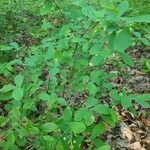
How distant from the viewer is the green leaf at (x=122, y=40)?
5.45ft

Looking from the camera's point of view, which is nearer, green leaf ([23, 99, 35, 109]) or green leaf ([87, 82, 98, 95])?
green leaf ([87, 82, 98, 95])

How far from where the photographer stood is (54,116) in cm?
273

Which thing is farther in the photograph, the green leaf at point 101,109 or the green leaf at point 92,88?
the green leaf at point 92,88

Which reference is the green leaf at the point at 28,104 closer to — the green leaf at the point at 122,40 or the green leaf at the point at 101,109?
the green leaf at the point at 101,109

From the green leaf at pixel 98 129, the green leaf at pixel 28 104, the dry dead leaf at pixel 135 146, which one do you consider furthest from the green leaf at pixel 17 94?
the dry dead leaf at pixel 135 146

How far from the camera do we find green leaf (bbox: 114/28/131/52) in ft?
5.45

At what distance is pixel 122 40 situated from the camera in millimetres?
1668

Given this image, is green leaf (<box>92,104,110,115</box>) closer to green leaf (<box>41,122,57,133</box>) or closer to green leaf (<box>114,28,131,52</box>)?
green leaf (<box>41,122,57,133</box>)

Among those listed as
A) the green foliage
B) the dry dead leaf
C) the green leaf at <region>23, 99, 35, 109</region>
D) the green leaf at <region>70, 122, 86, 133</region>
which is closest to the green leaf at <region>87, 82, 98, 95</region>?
the green foliage

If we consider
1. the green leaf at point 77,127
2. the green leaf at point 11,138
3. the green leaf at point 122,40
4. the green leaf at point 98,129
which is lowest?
the green leaf at point 11,138

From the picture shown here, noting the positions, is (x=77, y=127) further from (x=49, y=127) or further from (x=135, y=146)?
(x=135, y=146)

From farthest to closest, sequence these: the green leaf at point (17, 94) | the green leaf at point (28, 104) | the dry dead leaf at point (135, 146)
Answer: the dry dead leaf at point (135, 146) → the green leaf at point (28, 104) → the green leaf at point (17, 94)

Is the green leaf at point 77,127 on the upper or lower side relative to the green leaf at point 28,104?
upper

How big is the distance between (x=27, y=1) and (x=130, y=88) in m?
3.11
